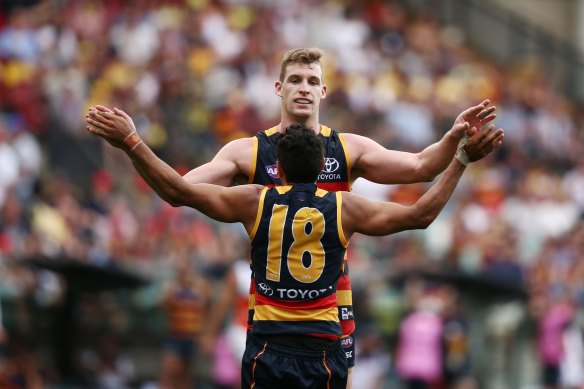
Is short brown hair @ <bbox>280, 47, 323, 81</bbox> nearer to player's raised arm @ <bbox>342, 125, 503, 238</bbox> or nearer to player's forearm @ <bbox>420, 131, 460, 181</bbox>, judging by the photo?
player's forearm @ <bbox>420, 131, 460, 181</bbox>

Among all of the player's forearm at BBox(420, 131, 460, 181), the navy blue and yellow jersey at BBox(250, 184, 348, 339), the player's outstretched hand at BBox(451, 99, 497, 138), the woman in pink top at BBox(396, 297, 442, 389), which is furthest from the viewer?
the woman in pink top at BBox(396, 297, 442, 389)

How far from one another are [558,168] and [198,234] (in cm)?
1127

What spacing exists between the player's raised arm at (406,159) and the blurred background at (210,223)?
7.10m

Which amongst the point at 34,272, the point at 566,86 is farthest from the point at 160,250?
the point at 566,86

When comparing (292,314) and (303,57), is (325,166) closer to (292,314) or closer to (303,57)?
(303,57)

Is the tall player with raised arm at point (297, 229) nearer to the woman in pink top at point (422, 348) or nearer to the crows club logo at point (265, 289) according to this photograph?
the crows club logo at point (265, 289)

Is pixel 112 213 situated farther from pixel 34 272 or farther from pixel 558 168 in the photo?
pixel 558 168

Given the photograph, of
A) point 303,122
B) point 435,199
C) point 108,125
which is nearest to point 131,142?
point 108,125

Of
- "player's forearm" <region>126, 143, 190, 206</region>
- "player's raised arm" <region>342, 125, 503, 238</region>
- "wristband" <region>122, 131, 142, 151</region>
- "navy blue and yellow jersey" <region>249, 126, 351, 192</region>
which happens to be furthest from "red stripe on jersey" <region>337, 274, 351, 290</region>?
"wristband" <region>122, 131, 142, 151</region>

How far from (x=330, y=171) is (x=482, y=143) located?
4.35 feet

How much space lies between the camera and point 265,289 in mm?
7621

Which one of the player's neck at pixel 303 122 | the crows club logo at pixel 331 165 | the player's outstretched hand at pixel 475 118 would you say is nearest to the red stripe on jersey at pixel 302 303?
the crows club logo at pixel 331 165

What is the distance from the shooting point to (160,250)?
1803 centimetres

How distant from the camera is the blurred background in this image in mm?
16500
